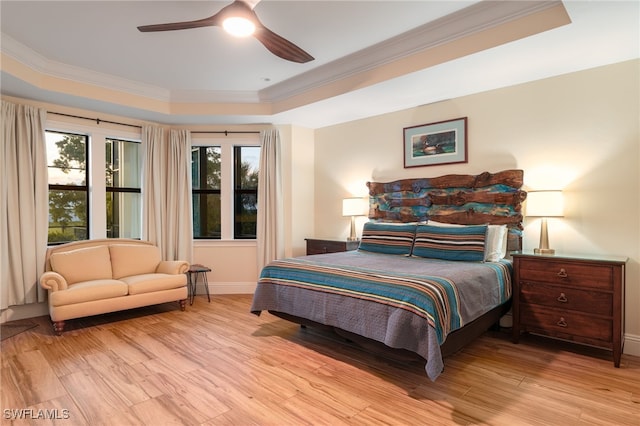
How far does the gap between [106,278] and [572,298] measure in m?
4.81

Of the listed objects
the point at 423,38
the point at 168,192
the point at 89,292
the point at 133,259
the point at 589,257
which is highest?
the point at 423,38

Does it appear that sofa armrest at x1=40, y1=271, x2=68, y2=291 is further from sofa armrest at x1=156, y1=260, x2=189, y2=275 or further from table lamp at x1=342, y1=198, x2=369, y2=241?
table lamp at x1=342, y1=198, x2=369, y2=241

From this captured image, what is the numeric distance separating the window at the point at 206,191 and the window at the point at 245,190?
0.26m

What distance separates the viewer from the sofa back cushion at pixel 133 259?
443 centimetres

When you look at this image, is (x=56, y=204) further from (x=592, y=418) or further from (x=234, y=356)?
(x=592, y=418)

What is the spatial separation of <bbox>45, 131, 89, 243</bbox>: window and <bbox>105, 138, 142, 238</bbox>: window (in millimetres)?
273

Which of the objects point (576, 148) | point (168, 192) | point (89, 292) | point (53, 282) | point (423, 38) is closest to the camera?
point (423, 38)

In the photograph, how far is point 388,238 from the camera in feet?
13.3

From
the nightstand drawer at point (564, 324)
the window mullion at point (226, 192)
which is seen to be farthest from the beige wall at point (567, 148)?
the window mullion at point (226, 192)

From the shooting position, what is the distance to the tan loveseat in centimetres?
363

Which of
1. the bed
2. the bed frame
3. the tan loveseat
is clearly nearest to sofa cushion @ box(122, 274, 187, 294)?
the tan loveseat

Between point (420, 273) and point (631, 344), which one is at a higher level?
point (420, 273)

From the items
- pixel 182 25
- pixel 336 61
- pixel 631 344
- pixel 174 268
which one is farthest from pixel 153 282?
pixel 631 344

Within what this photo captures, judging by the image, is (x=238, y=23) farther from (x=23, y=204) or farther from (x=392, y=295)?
(x=23, y=204)
